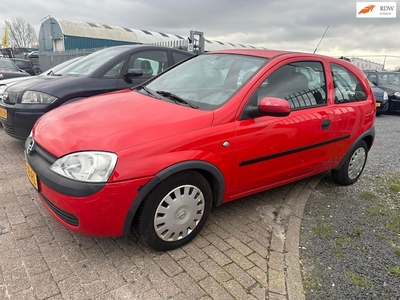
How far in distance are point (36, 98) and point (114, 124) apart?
2.24 m

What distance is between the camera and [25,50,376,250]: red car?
212 cm

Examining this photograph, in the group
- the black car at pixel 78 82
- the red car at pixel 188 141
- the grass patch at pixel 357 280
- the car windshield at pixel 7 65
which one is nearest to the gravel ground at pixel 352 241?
the grass patch at pixel 357 280

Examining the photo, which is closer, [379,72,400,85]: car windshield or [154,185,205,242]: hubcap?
[154,185,205,242]: hubcap

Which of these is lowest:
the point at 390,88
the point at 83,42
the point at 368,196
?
the point at 368,196

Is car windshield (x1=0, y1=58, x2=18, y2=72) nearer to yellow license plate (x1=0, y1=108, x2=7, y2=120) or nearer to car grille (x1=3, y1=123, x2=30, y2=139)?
yellow license plate (x1=0, y1=108, x2=7, y2=120)

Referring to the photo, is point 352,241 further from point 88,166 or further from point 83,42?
point 83,42

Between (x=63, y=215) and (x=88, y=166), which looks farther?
(x=63, y=215)

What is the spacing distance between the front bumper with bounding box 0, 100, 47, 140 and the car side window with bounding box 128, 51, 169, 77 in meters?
1.51

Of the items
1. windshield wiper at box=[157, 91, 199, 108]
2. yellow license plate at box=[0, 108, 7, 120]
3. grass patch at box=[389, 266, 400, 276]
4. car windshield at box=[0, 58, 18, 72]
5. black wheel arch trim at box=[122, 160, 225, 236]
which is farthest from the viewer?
car windshield at box=[0, 58, 18, 72]

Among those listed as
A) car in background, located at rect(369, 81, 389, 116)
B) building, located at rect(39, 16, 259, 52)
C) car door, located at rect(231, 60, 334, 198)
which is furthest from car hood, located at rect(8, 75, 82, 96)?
building, located at rect(39, 16, 259, 52)

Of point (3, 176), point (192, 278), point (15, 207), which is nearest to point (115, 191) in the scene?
point (192, 278)

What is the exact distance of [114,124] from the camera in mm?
2350

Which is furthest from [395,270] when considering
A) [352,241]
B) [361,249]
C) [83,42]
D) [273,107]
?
[83,42]

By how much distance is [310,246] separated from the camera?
273cm
